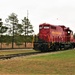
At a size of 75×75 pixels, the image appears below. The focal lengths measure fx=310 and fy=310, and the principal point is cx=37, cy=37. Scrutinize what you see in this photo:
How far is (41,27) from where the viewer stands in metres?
45.7

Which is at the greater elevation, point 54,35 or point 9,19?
point 9,19

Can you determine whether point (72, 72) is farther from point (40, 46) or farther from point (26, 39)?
point (26, 39)

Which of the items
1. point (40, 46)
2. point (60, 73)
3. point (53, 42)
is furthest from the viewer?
point (53, 42)

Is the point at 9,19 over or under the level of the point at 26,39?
over

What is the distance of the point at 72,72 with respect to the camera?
760 inches

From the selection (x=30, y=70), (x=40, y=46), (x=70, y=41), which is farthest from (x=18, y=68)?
(x=70, y=41)

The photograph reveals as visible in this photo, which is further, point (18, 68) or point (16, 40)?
point (16, 40)

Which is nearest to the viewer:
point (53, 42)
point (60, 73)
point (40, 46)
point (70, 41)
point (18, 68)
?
point (60, 73)

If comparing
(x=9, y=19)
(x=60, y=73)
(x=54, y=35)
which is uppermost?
(x=9, y=19)

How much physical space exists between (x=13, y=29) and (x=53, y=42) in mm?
36177

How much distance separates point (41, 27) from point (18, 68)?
25015 millimetres

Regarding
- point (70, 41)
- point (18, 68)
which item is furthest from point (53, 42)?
point (18, 68)

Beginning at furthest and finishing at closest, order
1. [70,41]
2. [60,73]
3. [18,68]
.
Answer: [70,41], [18,68], [60,73]

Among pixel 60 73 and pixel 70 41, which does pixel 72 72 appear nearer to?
pixel 60 73
